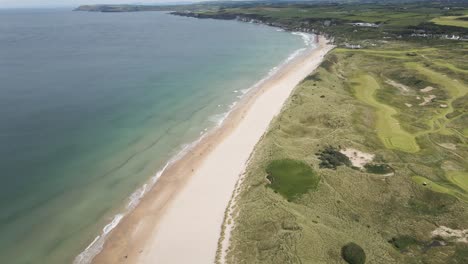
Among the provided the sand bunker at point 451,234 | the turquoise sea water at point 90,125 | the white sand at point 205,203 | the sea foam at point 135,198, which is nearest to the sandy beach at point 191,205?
the white sand at point 205,203

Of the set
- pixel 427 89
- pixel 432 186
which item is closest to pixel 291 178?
pixel 432 186

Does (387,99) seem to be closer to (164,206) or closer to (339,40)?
(164,206)

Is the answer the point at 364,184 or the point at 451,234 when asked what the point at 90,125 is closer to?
the point at 364,184

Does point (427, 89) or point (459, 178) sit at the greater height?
point (427, 89)

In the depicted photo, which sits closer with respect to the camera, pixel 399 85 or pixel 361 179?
pixel 361 179

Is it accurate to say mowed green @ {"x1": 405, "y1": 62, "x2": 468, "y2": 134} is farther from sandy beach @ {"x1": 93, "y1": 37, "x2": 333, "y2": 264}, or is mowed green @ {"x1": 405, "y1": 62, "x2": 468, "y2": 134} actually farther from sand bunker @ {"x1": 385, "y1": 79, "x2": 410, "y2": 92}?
sandy beach @ {"x1": 93, "y1": 37, "x2": 333, "y2": 264}

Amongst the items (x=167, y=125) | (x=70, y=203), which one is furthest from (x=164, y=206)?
(x=167, y=125)
